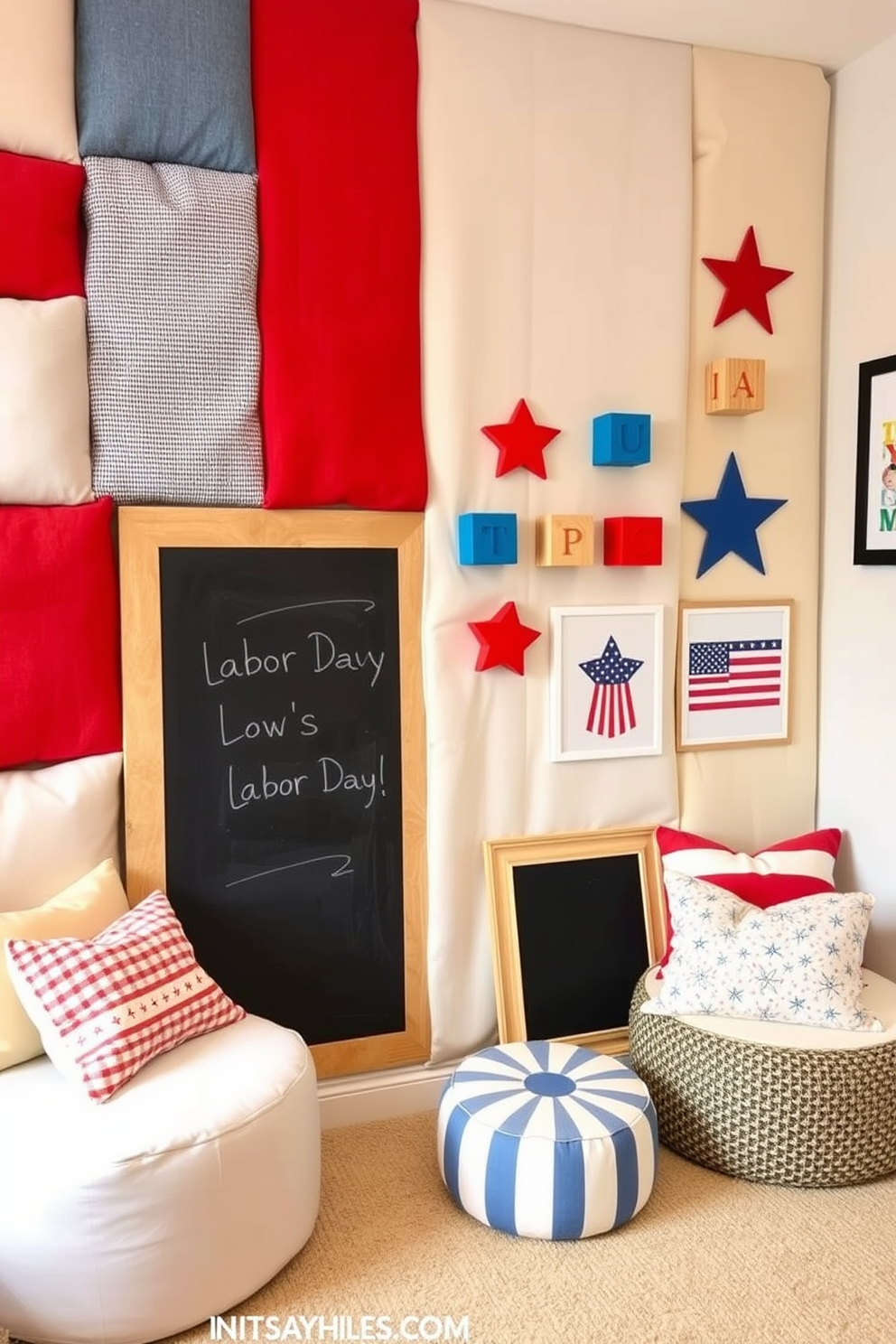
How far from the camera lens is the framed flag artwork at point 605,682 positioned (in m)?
2.66

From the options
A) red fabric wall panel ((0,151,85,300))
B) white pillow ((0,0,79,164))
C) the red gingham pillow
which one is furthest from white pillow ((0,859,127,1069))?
white pillow ((0,0,79,164))

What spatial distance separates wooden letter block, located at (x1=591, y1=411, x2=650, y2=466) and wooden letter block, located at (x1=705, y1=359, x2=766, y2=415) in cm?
23

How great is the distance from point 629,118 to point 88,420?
144cm

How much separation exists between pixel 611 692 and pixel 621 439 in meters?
0.60

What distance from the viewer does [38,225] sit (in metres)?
2.15

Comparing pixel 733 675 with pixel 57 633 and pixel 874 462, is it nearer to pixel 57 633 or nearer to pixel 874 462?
pixel 874 462

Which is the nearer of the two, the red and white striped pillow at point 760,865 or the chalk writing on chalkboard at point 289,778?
the chalk writing on chalkboard at point 289,778

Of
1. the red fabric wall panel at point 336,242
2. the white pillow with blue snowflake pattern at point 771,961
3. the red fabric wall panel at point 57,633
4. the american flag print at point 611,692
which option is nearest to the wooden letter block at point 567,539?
the american flag print at point 611,692

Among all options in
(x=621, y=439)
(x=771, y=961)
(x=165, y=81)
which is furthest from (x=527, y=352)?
(x=771, y=961)

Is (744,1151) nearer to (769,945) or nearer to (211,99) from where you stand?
(769,945)

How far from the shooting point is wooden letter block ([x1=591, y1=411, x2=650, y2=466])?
8.42ft

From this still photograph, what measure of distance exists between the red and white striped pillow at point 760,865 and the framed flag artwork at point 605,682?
25cm

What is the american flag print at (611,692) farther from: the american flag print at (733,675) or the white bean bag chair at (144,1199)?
the white bean bag chair at (144,1199)

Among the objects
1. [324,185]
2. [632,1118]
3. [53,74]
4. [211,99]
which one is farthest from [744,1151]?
[53,74]
